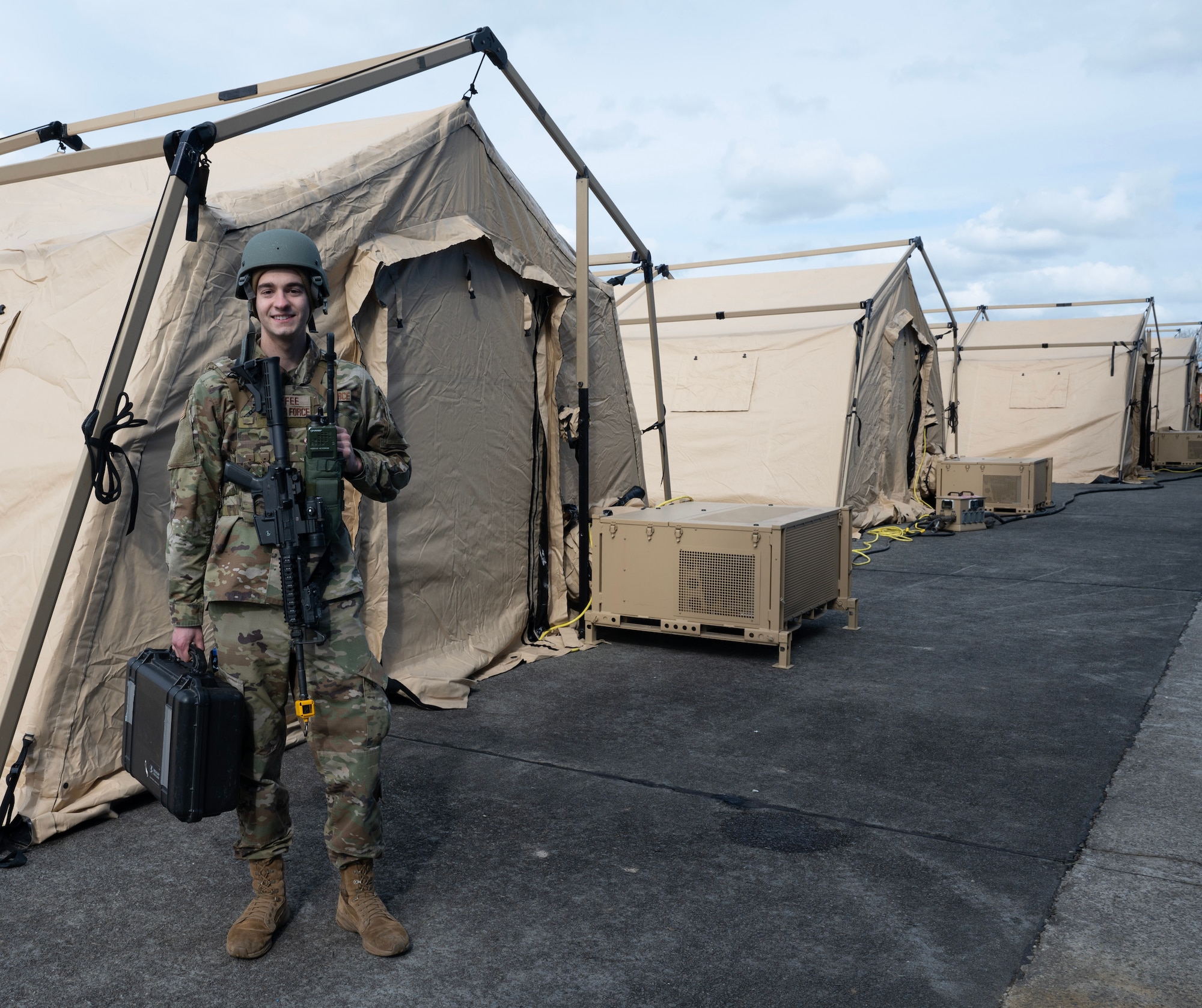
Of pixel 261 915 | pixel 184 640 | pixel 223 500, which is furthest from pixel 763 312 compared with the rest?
pixel 261 915

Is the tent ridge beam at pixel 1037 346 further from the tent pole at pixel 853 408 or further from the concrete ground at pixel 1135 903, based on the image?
the concrete ground at pixel 1135 903

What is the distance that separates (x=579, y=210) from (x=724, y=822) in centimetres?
426

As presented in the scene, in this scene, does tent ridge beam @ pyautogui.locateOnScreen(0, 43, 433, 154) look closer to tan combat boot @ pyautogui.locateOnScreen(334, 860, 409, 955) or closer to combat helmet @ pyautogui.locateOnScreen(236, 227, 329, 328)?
combat helmet @ pyautogui.locateOnScreen(236, 227, 329, 328)

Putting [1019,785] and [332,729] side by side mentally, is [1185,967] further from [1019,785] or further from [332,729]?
[332,729]

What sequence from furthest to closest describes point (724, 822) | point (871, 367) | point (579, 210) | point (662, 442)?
point (871, 367) < point (662, 442) < point (579, 210) < point (724, 822)

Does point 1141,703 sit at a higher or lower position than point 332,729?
lower

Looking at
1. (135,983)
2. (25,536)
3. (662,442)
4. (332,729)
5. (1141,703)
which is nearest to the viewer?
(135,983)

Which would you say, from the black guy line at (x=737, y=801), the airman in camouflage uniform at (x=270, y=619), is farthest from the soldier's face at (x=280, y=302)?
the black guy line at (x=737, y=801)

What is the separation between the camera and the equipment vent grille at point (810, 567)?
6.15 m

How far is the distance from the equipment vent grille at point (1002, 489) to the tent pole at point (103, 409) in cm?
1166

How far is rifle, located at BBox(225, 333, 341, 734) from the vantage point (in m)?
2.78

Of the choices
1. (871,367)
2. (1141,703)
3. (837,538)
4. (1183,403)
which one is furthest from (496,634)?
(1183,403)

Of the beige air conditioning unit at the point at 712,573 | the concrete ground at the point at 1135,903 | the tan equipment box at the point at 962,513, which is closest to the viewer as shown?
the concrete ground at the point at 1135,903

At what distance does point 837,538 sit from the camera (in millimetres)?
7008
